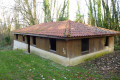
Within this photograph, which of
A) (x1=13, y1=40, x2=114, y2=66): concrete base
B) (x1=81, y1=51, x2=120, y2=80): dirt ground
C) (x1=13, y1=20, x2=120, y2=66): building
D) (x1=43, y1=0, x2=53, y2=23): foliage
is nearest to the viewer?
(x1=81, y1=51, x2=120, y2=80): dirt ground

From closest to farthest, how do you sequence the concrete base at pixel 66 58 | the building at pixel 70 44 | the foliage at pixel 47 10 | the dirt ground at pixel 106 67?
the dirt ground at pixel 106 67 → the building at pixel 70 44 → the concrete base at pixel 66 58 → the foliage at pixel 47 10

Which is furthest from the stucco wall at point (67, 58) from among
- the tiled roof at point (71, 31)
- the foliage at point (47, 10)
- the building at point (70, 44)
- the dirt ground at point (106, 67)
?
the foliage at point (47, 10)

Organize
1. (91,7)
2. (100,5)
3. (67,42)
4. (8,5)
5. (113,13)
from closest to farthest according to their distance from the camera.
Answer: (67,42) → (113,13) → (100,5) → (91,7) → (8,5)

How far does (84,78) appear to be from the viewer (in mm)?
5398

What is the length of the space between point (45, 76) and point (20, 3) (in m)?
19.4

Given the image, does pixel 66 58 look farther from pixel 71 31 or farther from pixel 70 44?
pixel 71 31

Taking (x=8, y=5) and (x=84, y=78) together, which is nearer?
(x=84, y=78)

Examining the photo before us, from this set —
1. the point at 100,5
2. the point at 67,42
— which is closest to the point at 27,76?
the point at 67,42

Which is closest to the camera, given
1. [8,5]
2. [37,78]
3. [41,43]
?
[37,78]

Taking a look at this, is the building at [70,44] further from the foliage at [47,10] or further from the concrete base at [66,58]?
the foliage at [47,10]

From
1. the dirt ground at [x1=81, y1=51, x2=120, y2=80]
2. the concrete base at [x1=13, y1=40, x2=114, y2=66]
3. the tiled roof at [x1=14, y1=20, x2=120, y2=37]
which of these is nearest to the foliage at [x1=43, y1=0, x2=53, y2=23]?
the concrete base at [x1=13, y1=40, x2=114, y2=66]

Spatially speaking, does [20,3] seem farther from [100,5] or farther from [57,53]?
[57,53]

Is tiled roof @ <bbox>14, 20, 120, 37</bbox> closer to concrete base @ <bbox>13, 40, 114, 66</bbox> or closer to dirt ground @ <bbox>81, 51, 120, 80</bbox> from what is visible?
concrete base @ <bbox>13, 40, 114, 66</bbox>

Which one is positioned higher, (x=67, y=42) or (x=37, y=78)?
(x=67, y=42)
